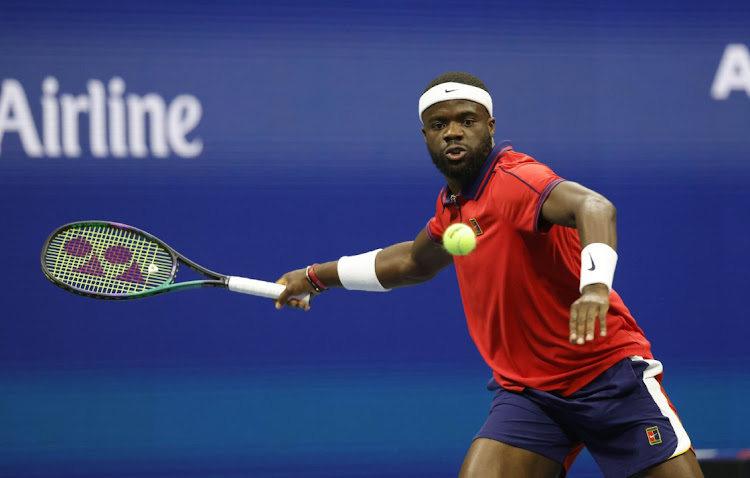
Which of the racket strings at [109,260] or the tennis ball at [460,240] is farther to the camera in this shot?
the racket strings at [109,260]

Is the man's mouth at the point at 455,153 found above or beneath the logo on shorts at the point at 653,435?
above

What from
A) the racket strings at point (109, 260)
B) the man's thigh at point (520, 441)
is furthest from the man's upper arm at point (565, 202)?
the racket strings at point (109, 260)

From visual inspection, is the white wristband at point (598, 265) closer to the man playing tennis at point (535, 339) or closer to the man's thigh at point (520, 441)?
the man playing tennis at point (535, 339)

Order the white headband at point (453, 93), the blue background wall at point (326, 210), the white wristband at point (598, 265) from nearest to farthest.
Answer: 1. the white wristband at point (598, 265)
2. the white headband at point (453, 93)
3. the blue background wall at point (326, 210)

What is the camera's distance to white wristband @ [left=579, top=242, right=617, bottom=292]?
199cm

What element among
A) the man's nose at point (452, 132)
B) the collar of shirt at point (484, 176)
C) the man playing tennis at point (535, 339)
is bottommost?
the man playing tennis at point (535, 339)

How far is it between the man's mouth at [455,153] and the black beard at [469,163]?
1cm

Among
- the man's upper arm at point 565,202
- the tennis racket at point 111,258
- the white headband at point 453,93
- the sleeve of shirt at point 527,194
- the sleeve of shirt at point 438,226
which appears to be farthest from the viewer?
the tennis racket at point 111,258

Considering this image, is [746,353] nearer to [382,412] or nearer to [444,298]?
[444,298]

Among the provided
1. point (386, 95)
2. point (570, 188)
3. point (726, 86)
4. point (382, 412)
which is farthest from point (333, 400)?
point (726, 86)

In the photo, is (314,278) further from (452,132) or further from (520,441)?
(520,441)

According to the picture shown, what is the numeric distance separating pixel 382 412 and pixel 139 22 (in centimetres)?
209

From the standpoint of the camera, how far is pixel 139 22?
387cm

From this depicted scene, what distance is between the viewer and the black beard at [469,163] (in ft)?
8.30
